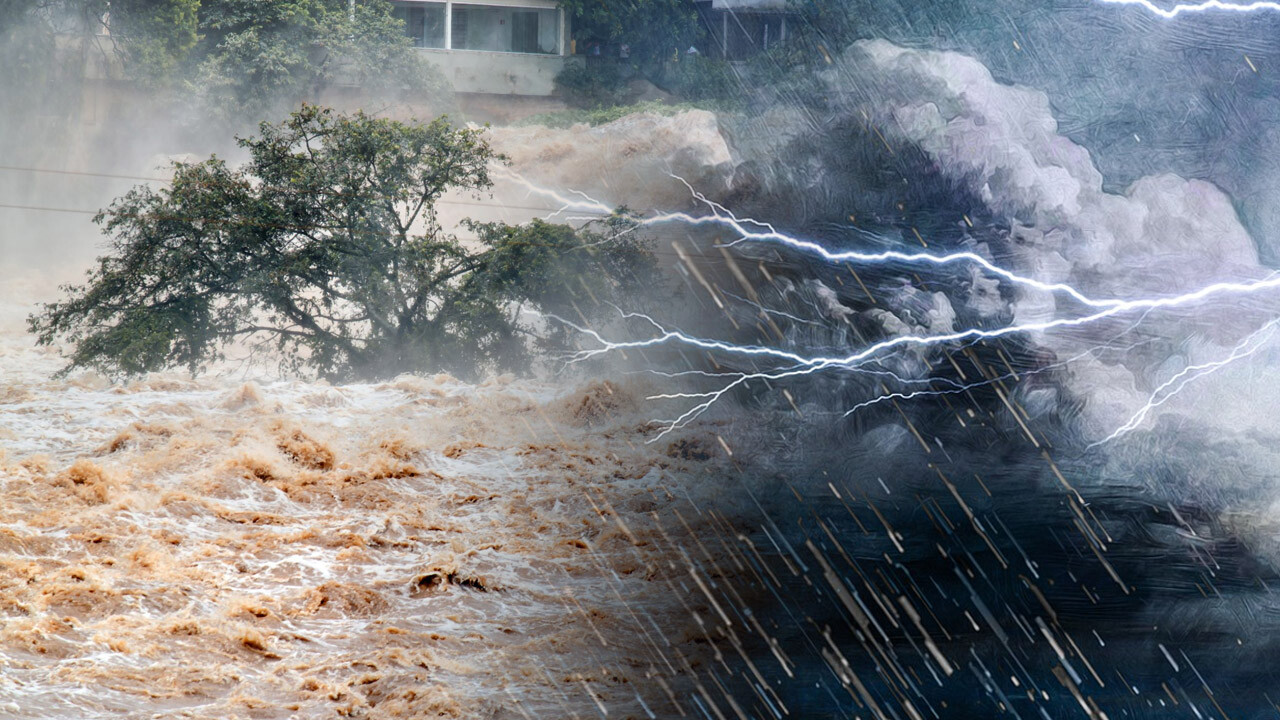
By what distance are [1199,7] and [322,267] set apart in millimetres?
3849

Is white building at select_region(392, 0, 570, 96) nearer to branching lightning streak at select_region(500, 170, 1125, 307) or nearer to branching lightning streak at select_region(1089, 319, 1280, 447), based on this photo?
branching lightning streak at select_region(500, 170, 1125, 307)

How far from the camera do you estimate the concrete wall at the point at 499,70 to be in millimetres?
4918

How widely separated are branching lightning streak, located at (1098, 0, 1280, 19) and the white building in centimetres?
243

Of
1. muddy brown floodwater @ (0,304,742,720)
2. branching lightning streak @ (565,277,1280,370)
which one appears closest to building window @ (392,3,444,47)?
branching lightning streak @ (565,277,1280,370)

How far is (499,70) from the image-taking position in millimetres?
4988

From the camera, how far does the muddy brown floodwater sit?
141 inches

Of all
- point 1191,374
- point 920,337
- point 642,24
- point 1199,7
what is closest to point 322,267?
point 642,24

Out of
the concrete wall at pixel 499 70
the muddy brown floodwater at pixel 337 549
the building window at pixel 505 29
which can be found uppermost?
the building window at pixel 505 29

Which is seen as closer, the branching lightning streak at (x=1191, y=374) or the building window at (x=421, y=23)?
the branching lightning streak at (x=1191, y=374)

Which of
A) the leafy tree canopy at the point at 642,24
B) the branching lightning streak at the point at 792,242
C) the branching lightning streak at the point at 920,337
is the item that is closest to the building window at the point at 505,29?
the leafy tree canopy at the point at 642,24

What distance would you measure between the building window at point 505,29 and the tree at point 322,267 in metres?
0.40

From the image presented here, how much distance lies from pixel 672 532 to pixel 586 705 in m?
1.25

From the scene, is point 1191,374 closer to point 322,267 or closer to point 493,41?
point 493,41

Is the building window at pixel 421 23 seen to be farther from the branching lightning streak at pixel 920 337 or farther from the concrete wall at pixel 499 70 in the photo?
the branching lightning streak at pixel 920 337
